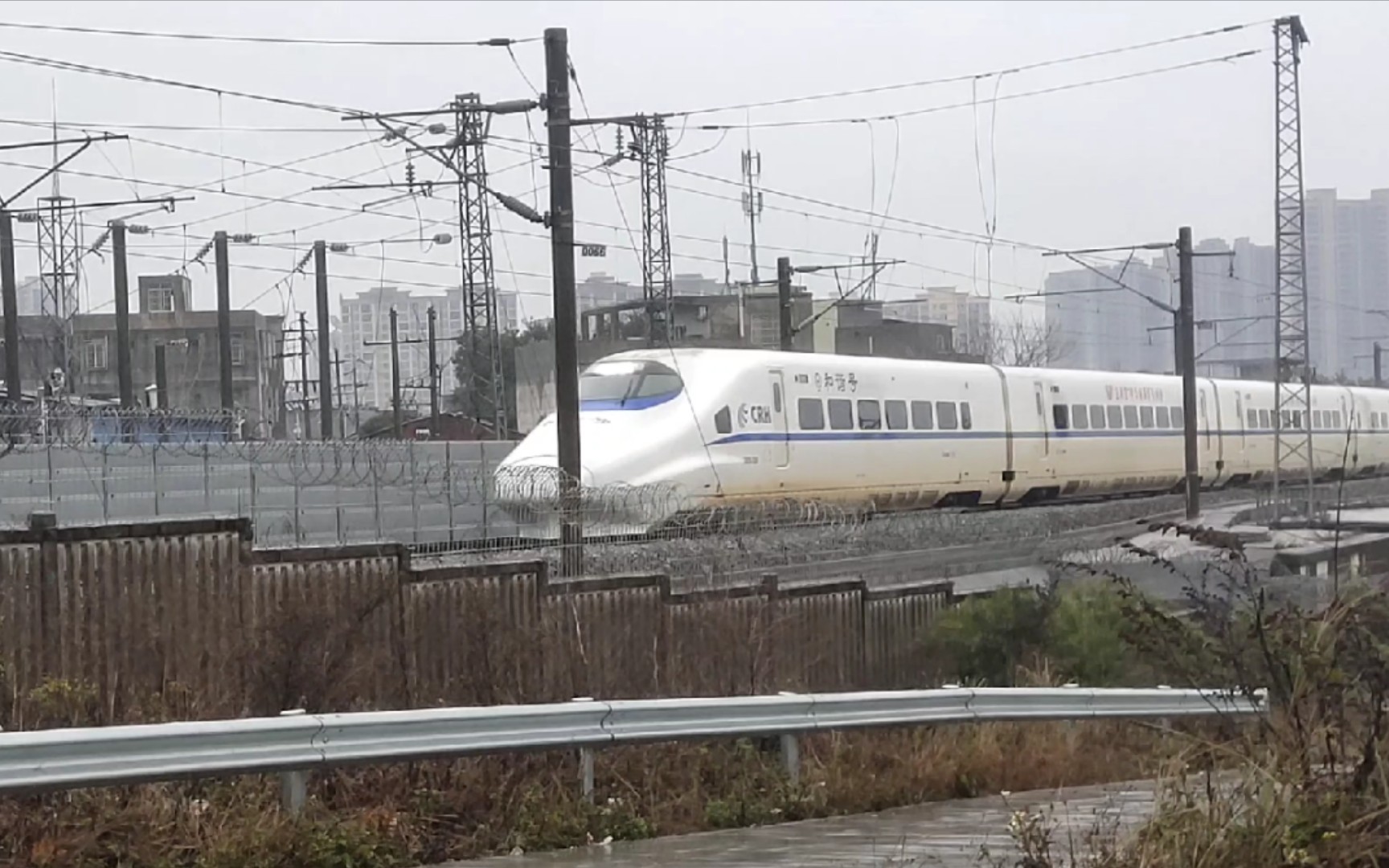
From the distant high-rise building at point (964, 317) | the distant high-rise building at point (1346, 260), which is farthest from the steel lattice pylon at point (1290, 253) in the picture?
the distant high-rise building at point (1346, 260)

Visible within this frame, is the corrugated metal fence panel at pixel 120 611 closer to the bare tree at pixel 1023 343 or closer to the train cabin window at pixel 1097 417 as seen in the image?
the train cabin window at pixel 1097 417

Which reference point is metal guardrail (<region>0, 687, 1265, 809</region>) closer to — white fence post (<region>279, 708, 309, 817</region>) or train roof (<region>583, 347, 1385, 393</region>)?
white fence post (<region>279, 708, 309, 817</region>)

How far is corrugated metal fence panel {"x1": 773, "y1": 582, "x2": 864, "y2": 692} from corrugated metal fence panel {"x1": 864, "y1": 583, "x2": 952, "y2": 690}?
199mm

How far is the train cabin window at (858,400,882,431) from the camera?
31000 millimetres

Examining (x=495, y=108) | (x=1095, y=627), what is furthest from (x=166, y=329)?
(x=1095, y=627)

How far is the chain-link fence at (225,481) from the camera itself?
26.7 metres

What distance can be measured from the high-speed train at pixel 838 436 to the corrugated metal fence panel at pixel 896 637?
18.5ft

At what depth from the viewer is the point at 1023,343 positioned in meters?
107

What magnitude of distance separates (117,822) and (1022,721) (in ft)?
22.1

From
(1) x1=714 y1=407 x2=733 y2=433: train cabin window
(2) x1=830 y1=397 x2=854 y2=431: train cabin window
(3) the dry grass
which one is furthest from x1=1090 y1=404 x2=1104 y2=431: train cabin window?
(3) the dry grass

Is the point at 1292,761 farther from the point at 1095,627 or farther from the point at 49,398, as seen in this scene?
the point at 49,398

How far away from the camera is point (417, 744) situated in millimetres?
8555

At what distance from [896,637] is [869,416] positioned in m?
11.9

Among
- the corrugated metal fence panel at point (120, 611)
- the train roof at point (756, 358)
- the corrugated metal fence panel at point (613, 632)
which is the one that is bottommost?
the corrugated metal fence panel at point (613, 632)
